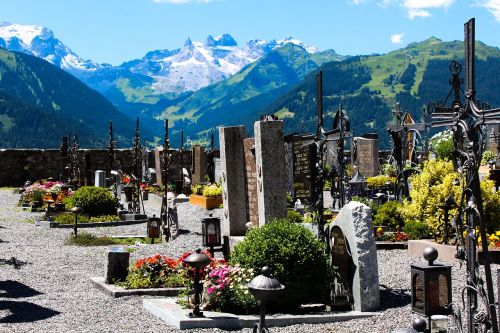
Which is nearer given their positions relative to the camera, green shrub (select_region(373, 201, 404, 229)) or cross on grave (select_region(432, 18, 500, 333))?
cross on grave (select_region(432, 18, 500, 333))

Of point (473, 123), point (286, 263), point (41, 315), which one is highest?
point (473, 123)

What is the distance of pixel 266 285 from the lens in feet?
28.1

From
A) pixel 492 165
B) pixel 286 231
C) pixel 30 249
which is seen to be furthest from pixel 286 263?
pixel 492 165

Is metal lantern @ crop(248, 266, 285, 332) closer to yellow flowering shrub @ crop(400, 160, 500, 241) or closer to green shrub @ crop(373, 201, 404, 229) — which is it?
yellow flowering shrub @ crop(400, 160, 500, 241)

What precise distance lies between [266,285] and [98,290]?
5.74m

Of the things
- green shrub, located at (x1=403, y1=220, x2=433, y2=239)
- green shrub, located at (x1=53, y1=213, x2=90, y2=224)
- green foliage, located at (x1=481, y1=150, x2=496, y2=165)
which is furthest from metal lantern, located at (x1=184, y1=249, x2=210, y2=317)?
green foliage, located at (x1=481, y1=150, x2=496, y2=165)

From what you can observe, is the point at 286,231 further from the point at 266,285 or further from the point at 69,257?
the point at 69,257

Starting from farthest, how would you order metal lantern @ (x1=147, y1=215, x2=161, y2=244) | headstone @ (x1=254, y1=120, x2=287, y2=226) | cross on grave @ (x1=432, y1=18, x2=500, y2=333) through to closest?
metal lantern @ (x1=147, y1=215, x2=161, y2=244) → headstone @ (x1=254, y1=120, x2=287, y2=226) → cross on grave @ (x1=432, y1=18, x2=500, y2=333)

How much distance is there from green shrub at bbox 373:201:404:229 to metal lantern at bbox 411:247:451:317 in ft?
34.0

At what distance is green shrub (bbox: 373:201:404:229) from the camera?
1952 cm

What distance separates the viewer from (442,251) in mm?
15023

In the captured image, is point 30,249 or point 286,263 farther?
point 30,249

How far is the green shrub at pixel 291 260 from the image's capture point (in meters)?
11.2

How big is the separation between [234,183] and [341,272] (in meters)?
5.52
